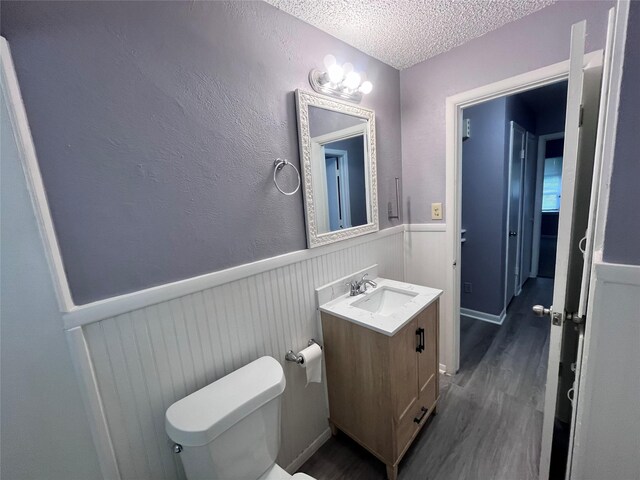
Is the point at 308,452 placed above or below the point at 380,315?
below

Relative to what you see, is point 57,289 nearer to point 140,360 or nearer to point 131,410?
point 140,360

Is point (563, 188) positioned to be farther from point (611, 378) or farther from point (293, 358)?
point (293, 358)

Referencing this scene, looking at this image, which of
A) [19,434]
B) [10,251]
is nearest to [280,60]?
[10,251]

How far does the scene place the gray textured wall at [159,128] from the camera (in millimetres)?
768

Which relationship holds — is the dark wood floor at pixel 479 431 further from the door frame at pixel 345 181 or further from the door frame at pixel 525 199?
the door frame at pixel 525 199

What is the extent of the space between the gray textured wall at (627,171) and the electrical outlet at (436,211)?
1255mm

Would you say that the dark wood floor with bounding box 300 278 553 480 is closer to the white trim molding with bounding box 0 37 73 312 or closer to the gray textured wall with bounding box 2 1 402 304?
the gray textured wall with bounding box 2 1 402 304

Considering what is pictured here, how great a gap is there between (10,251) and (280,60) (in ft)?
3.90

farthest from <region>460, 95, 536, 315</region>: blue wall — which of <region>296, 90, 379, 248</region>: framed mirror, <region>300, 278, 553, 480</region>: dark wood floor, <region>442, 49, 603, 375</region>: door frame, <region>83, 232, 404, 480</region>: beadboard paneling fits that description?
<region>83, 232, 404, 480</region>: beadboard paneling

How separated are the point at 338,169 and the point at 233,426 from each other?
4.25 ft

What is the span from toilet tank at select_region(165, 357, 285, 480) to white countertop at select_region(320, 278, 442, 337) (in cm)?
43

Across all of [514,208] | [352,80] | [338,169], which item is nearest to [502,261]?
[514,208]

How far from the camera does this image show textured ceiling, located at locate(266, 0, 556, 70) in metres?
1.28

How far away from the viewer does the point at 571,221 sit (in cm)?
104
